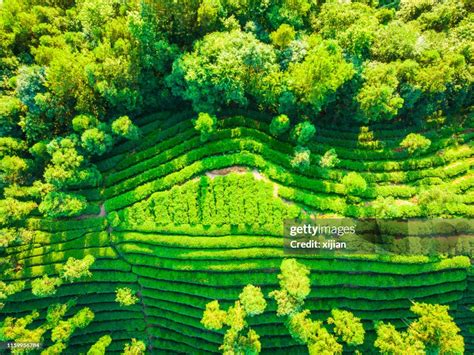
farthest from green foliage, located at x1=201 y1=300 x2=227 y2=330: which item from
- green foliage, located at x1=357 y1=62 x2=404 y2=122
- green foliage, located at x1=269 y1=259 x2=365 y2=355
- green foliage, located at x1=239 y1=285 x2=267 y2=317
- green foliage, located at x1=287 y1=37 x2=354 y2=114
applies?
green foliage, located at x1=357 y1=62 x2=404 y2=122

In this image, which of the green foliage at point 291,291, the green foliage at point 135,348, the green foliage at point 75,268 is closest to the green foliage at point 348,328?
the green foliage at point 291,291

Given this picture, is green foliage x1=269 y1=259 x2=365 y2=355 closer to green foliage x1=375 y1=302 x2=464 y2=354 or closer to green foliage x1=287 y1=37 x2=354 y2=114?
green foliage x1=375 y1=302 x2=464 y2=354

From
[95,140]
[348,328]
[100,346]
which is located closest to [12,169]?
[95,140]

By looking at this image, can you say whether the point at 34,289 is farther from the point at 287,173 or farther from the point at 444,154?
the point at 444,154

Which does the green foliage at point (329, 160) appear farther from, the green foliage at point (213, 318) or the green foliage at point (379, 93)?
the green foliage at point (213, 318)

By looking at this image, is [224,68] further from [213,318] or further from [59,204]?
[213,318]

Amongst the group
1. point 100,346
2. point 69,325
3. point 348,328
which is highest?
point 69,325
